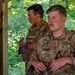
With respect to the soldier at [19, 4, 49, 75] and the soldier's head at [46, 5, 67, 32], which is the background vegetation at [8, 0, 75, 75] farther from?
the soldier's head at [46, 5, 67, 32]

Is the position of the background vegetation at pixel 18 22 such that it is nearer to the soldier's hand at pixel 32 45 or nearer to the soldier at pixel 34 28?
the soldier at pixel 34 28

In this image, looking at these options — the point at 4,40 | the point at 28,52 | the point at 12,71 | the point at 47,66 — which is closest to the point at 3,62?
the point at 4,40

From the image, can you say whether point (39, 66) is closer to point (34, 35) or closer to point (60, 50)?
point (60, 50)

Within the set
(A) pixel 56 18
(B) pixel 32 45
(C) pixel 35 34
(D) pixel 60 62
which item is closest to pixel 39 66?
(D) pixel 60 62

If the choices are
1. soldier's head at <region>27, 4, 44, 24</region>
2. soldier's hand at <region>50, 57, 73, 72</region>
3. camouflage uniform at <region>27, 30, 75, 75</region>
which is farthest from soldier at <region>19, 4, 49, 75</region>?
soldier's hand at <region>50, 57, 73, 72</region>

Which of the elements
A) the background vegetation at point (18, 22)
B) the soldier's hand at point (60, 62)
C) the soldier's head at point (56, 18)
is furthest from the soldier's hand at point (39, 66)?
the background vegetation at point (18, 22)

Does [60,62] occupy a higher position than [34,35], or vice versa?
[34,35]

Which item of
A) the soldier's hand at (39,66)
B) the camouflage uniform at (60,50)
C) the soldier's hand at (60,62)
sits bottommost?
the soldier's hand at (39,66)

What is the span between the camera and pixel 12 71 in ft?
22.3

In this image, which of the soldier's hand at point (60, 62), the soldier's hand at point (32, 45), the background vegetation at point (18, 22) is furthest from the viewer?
the background vegetation at point (18, 22)

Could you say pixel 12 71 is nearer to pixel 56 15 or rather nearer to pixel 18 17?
pixel 18 17

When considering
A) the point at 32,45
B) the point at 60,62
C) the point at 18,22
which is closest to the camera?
the point at 60,62

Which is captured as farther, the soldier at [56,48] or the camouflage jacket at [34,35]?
the camouflage jacket at [34,35]

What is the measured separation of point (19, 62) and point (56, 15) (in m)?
4.40
